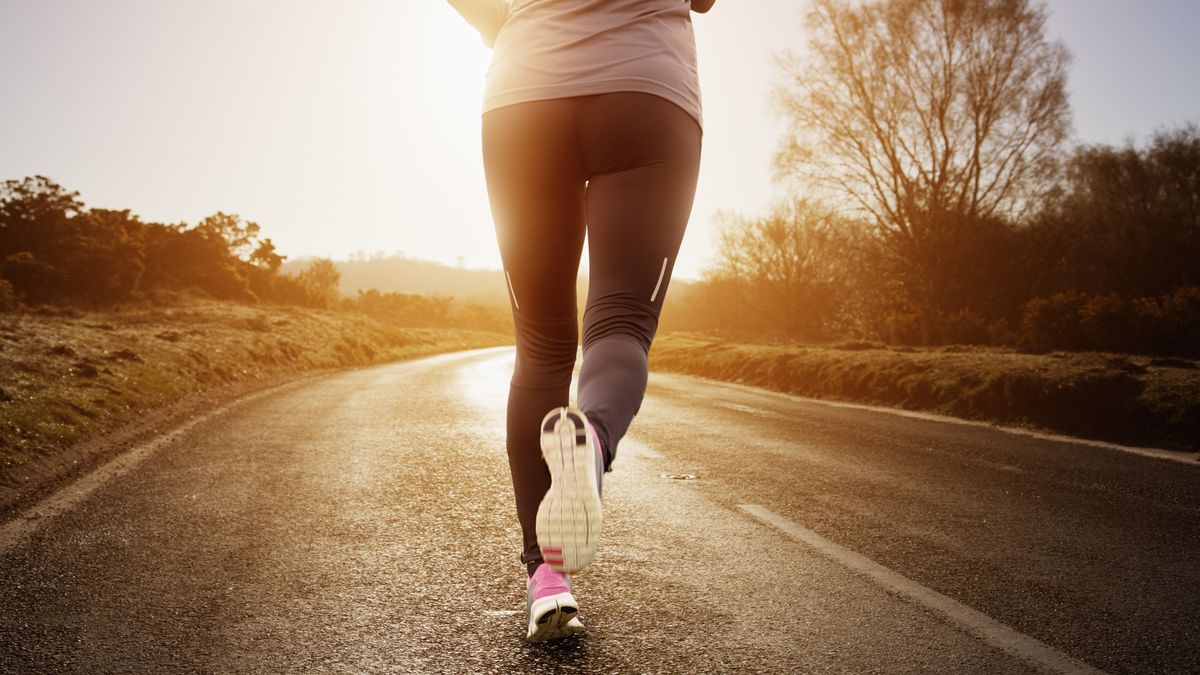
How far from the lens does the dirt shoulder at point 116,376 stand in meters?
5.10

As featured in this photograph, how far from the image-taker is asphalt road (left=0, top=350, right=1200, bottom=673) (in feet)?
6.23

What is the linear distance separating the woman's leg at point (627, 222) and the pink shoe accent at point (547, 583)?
0.53 metres

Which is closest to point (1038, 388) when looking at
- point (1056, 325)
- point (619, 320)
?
point (1056, 325)

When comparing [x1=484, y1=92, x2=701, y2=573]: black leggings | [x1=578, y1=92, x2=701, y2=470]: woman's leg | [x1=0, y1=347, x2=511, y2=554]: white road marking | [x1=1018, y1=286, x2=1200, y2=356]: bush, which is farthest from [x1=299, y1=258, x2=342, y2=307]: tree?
[x1=578, y1=92, x2=701, y2=470]: woman's leg

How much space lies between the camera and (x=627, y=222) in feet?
4.94

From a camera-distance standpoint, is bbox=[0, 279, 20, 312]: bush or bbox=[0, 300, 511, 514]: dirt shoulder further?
bbox=[0, 279, 20, 312]: bush

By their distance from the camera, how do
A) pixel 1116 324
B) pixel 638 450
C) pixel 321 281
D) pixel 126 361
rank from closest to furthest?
pixel 638 450
pixel 126 361
pixel 1116 324
pixel 321 281

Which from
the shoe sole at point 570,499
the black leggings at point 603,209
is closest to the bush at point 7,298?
the black leggings at point 603,209

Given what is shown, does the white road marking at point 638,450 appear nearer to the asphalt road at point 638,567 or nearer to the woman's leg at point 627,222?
the asphalt road at point 638,567

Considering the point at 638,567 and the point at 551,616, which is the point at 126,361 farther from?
the point at 551,616

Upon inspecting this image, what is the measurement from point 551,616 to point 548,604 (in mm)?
44

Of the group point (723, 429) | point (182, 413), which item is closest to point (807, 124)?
point (723, 429)

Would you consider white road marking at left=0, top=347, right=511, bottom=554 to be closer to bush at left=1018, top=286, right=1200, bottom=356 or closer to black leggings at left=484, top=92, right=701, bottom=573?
black leggings at left=484, top=92, right=701, bottom=573

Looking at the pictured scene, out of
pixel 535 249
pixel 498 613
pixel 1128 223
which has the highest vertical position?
pixel 1128 223
